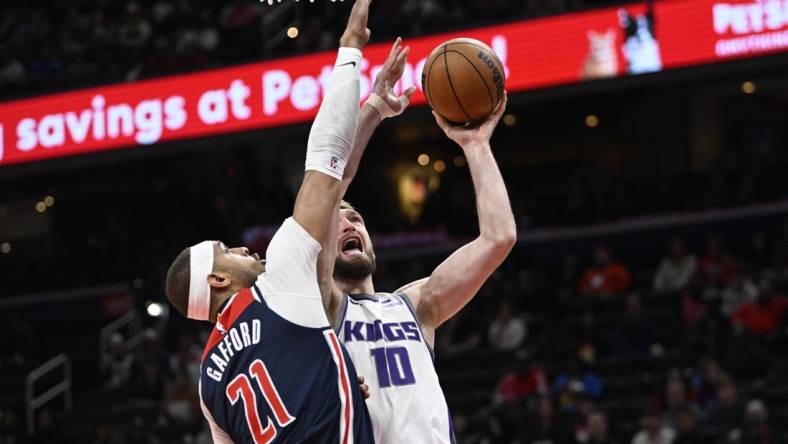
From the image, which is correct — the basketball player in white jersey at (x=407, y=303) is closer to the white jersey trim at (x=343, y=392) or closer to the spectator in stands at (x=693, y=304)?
the white jersey trim at (x=343, y=392)

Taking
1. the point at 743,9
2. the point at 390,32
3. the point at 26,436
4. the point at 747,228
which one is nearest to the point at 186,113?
the point at 390,32

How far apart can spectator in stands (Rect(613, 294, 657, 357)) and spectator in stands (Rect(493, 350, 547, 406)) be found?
116 cm

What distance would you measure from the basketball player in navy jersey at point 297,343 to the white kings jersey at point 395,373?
0.39 metres

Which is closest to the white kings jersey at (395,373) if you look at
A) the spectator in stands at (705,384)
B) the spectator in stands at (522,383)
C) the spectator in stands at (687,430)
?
the spectator in stands at (687,430)

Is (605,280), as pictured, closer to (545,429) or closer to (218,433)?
(545,429)

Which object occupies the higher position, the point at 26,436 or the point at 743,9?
the point at 743,9

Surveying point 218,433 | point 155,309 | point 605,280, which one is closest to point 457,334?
point 605,280

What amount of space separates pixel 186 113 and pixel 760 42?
7092mm

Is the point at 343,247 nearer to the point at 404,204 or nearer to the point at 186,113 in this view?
the point at 186,113

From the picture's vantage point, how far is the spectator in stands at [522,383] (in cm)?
1348

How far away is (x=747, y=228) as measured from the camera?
18.2 metres

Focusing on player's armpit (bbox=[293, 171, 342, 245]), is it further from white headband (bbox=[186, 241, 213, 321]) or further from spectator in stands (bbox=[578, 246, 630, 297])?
spectator in stands (bbox=[578, 246, 630, 297])

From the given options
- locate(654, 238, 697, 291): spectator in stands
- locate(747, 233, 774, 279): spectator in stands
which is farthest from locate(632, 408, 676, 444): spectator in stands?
locate(747, 233, 774, 279): spectator in stands

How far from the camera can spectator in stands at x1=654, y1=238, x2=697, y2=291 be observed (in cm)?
1559
